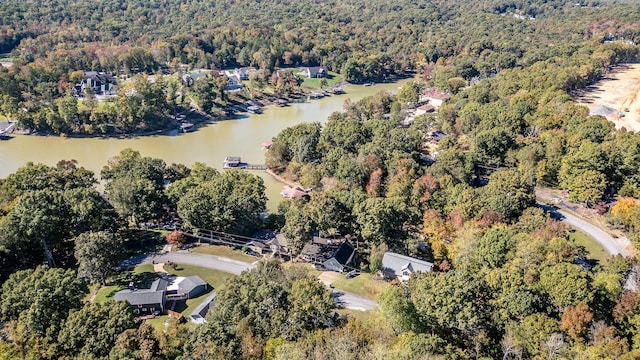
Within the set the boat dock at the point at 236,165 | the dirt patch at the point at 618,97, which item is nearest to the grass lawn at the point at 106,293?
the boat dock at the point at 236,165

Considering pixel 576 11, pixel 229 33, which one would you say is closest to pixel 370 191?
pixel 229 33

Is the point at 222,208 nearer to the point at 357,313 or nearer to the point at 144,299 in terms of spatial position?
the point at 144,299

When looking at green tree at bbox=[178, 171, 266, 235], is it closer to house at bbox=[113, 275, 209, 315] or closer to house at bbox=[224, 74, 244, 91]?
house at bbox=[113, 275, 209, 315]

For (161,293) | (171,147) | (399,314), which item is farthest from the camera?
(171,147)

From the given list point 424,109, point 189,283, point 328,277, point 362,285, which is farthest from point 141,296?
point 424,109

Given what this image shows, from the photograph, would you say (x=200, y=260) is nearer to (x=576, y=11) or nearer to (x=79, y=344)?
(x=79, y=344)

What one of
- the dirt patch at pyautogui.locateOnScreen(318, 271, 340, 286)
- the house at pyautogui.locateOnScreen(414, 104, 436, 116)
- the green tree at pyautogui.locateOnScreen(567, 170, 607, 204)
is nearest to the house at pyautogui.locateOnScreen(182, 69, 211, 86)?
the house at pyautogui.locateOnScreen(414, 104, 436, 116)

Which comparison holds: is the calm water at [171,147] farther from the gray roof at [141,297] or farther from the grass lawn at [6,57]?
the grass lawn at [6,57]
